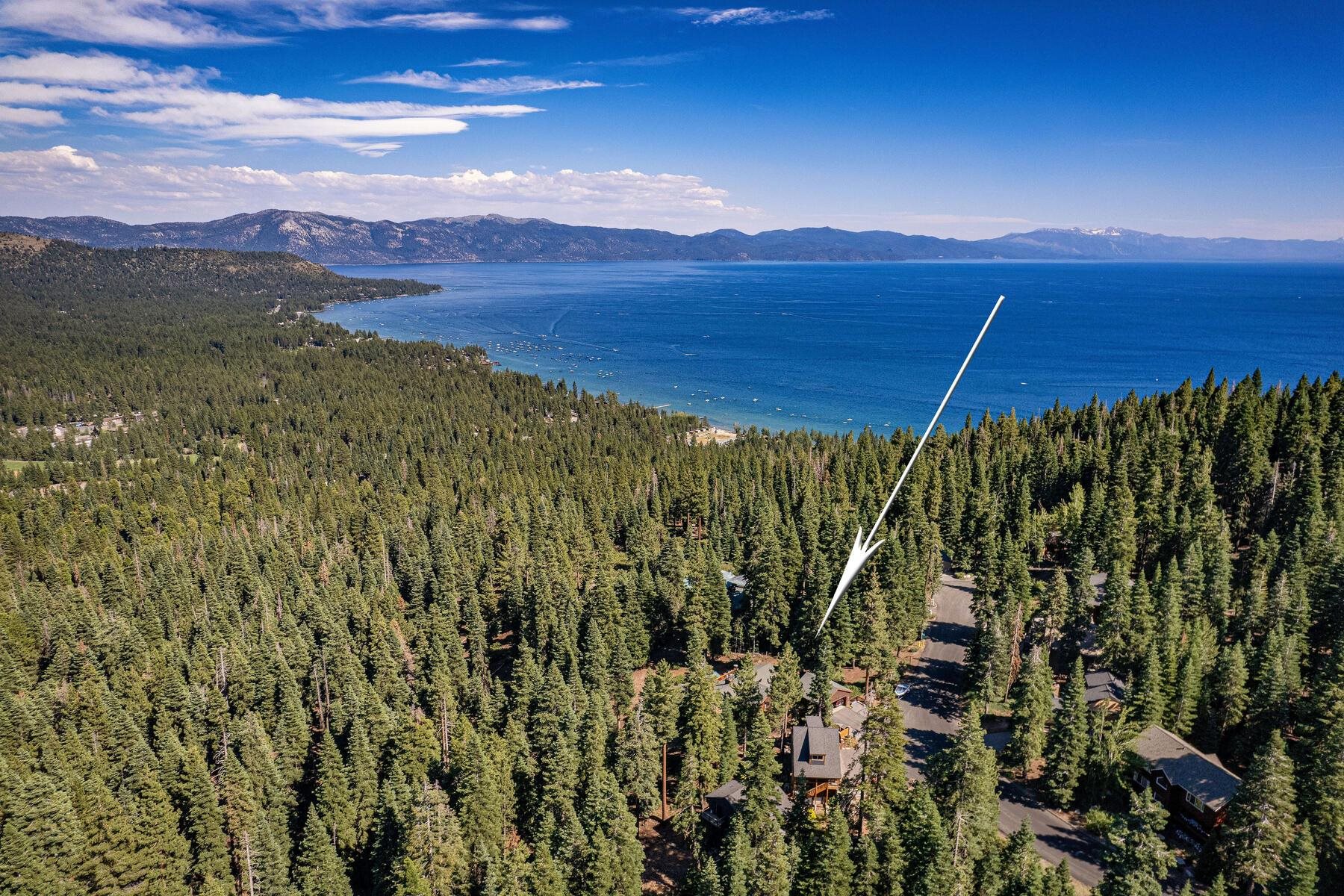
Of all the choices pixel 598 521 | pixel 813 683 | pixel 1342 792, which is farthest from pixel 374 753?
pixel 1342 792

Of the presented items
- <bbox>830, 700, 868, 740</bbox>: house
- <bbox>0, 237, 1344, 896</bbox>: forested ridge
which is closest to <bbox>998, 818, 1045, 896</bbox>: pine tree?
<bbox>0, 237, 1344, 896</bbox>: forested ridge

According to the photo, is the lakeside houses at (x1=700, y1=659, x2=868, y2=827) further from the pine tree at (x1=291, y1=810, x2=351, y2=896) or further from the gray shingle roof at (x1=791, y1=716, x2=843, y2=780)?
the pine tree at (x1=291, y1=810, x2=351, y2=896)

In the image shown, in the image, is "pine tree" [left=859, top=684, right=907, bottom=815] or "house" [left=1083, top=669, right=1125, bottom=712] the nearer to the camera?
"pine tree" [left=859, top=684, right=907, bottom=815]

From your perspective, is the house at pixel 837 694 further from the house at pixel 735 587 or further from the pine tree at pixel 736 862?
the pine tree at pixel 736 862

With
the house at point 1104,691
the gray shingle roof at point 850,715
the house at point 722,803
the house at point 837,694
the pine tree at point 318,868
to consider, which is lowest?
A: the pine tree at point 318,868

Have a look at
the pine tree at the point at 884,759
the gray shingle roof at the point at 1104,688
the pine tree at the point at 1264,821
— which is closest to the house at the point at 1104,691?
the gray shingle roof at the point at 1104,688

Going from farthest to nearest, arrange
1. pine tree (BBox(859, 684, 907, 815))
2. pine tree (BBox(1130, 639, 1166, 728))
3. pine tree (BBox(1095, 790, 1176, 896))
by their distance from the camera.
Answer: pine tree (BBox(1130, 639, 1166, 728)) → pine tree (BBox(859, 684, 907, 815)) → pine tree (BBox(1095, 790, 1176, 896))
